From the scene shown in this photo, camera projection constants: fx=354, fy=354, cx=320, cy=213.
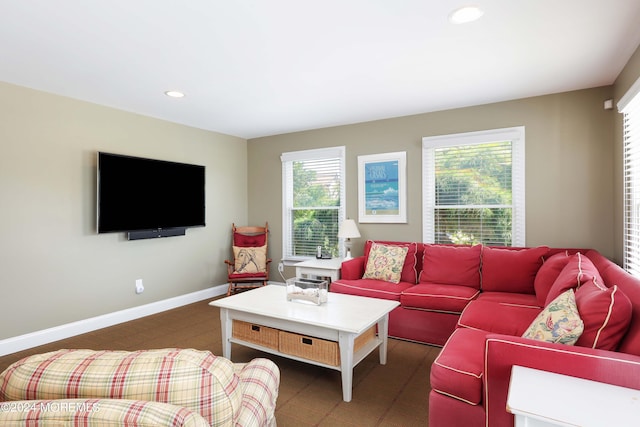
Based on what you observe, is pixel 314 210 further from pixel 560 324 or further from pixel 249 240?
pixel 560 324

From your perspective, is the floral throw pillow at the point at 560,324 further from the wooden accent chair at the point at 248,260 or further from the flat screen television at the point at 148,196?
the flat screen television at the point at 148,196

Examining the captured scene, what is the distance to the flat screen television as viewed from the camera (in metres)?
3.79

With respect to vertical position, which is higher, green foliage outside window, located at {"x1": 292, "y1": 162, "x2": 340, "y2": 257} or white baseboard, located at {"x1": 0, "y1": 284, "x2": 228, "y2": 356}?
green foliage outside window, located at {"x1": 292, "y1": 162, "x2": 340, "y2": 257}

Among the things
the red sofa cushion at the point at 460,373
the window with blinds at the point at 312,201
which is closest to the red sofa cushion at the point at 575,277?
the red sofa cushion at the point at 460,373

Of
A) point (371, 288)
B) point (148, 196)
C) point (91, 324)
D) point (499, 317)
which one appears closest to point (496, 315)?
point (499, 317)

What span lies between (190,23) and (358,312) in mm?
2243

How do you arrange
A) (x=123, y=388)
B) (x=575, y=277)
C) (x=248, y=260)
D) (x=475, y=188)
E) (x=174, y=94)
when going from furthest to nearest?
(x=248, y=260) < (x=475, y=188) < (x=174, y=94) < (x=575, y=277) < (x=123, y=388)

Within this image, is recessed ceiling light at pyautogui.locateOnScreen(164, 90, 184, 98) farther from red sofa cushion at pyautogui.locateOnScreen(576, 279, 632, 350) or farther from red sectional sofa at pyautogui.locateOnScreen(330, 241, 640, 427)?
red sofa cushion at pyautogui.locateOnScreen(576, 279, 632, 350)

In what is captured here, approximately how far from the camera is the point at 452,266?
3637 millimetres

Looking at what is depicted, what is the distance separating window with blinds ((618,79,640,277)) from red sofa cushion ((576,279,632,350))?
60.0 inches

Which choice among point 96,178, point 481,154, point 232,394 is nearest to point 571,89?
point 481,154

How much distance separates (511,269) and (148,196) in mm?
4005

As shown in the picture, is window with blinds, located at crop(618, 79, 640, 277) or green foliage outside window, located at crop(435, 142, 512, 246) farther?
green foliage outside window, located at crop(435, 142, 512, 246)

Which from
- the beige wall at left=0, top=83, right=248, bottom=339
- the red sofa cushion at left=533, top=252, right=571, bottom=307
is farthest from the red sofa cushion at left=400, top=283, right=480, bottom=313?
the beige wall at left=0, top=83, right=248, bottom=339
